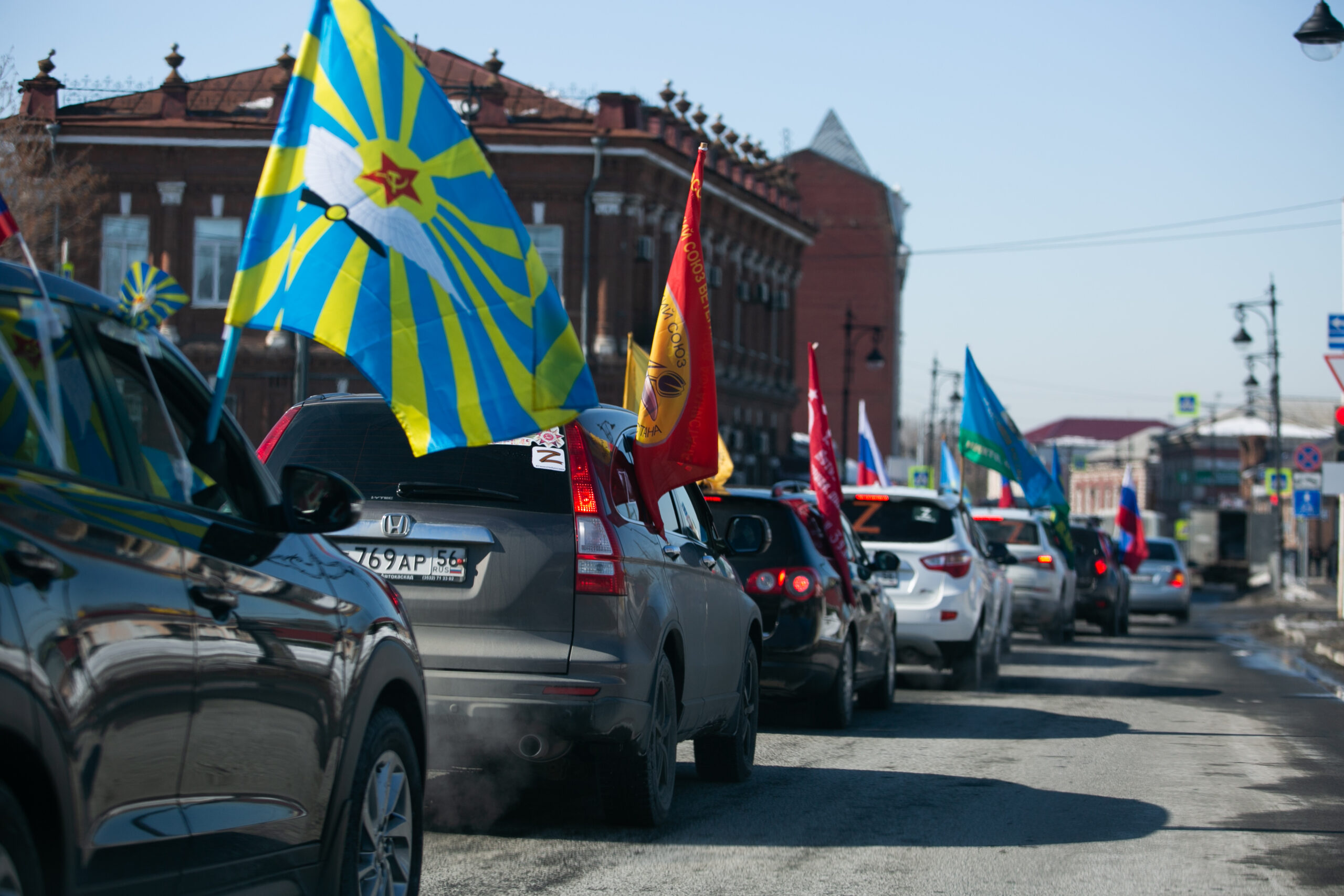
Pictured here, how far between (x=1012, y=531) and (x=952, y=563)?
7770mm

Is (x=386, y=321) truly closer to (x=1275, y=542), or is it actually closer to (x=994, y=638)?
(x=994, y=638)

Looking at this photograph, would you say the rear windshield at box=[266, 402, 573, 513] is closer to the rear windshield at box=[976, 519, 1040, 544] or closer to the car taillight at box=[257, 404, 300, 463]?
the car taillight at box=[257, 404, 300, 463]

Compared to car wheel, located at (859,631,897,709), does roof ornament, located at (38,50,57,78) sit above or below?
above

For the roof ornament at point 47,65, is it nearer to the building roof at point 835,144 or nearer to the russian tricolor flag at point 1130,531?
the russian tricolor flag at point 1130,531

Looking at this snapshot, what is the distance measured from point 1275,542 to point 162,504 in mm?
57087

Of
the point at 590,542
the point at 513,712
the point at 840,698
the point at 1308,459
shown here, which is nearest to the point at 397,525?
the point at 590,542

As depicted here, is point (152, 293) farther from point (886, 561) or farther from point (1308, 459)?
point (1308, 459)

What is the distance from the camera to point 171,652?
11.5ft

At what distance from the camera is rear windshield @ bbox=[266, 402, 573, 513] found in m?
6.73

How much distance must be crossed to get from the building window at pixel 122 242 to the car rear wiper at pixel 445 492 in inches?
1461

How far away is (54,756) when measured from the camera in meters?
3.02

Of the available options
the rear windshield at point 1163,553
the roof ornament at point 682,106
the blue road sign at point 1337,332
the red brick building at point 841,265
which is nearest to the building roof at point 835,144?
the red brick building at point 841,265

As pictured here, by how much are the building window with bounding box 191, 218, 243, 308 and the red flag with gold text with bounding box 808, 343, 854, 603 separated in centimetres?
2942

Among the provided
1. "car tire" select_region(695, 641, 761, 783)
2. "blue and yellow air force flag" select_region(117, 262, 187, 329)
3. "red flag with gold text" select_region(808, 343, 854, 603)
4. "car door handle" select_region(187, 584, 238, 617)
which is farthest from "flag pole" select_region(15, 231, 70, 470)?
"blue and yellow air force flag" select_region(117, 262, 187, 329)
